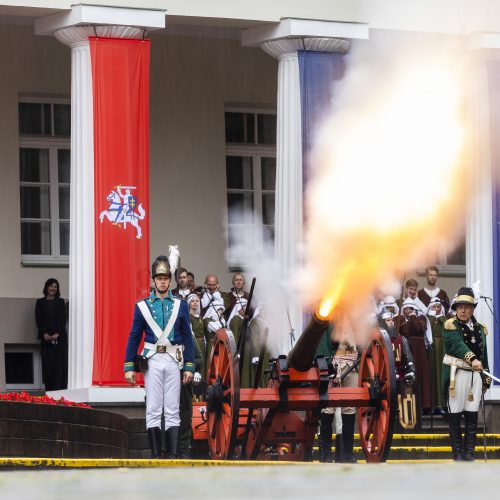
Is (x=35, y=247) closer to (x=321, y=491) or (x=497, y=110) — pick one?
(x=497, y=110)

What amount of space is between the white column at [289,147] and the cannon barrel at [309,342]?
280 inches

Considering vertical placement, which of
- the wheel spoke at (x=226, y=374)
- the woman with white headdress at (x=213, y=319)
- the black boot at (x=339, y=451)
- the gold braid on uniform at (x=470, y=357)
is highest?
the woman with white headdress at (x=213, y=319)

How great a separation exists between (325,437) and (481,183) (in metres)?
6.71

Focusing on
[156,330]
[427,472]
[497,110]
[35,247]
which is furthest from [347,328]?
[427,472]

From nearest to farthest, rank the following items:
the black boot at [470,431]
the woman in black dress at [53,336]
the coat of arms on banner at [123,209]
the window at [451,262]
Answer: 1. the black boot at [470,431]
2. the coat of arms on banner at [123,209]
3. the woman in black dress at [53,336]
4. the window at [451,262]

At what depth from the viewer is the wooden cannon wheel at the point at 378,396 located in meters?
12.3

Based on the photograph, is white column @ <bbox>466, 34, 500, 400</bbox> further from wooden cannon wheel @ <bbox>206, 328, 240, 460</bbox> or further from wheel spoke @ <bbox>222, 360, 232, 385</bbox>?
wheel spoke @ <bbox>222, 360, 232, 385</bbox>

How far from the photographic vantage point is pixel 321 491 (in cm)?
362

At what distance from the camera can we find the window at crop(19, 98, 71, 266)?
75.6 ft

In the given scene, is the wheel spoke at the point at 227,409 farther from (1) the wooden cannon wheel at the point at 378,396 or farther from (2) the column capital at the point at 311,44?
(2) the column capital at the point at 311,44

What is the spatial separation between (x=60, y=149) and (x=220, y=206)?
2.56 m

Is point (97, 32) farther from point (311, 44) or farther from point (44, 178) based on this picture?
point (44, 178)

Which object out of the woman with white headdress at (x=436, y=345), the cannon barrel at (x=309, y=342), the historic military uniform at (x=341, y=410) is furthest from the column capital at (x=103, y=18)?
the cannon barrel at (x=309, y=342)

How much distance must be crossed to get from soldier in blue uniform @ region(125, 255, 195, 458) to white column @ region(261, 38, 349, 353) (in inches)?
240
